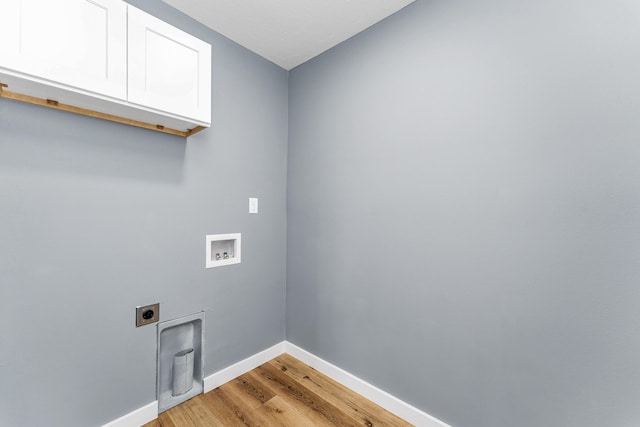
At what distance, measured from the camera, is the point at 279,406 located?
1.75 m

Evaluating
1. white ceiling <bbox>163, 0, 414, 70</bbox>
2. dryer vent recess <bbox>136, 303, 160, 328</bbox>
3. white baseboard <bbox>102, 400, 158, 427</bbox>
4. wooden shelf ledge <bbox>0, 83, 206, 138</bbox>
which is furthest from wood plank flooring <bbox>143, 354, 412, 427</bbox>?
white ceiling <bbox>163, 0, 414, 70</bbox>

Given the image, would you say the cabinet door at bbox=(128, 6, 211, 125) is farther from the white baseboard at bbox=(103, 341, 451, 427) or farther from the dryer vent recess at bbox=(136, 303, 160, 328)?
the white baseboard at bbox=(103, 341, 451, 427)

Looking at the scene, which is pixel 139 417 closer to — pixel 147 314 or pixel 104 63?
pixel 147 314

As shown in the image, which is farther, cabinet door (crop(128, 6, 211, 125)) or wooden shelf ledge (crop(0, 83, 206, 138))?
cabinet door (crop(128, 6, 211, 125))

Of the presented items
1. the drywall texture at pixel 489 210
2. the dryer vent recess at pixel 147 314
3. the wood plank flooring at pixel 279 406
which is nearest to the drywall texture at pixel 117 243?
the dryer vent recess at pixel 147 314

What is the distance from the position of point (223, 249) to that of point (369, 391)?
1479mm

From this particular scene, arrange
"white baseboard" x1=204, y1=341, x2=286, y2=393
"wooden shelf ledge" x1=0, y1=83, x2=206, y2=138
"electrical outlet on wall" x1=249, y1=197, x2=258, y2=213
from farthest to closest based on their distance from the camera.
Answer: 1. "electrical outlet on wall" x1=249, y1=197, x2=258, y2=213
2. "white baseboard" x1=204, y1=341, x2=286, y2=393
3. "wooden shelf ledge" x1=0, y1=83, x2=206, y2=138

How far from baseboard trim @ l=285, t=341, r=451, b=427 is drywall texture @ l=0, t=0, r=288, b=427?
0.42 meters

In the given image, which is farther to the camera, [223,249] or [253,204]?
[253,204]

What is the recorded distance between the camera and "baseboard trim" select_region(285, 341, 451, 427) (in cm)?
158

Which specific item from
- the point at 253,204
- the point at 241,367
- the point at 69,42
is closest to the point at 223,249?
the point at 253,204

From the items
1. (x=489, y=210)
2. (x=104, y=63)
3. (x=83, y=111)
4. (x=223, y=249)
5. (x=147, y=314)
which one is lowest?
(x=147, y=314)

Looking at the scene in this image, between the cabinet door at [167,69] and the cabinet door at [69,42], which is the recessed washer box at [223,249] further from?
the cabinet door at [69,42]

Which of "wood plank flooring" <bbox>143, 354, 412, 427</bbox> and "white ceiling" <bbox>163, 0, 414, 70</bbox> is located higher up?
"white ceiling" <bbox>163, 0, 414, 70</bbox>
